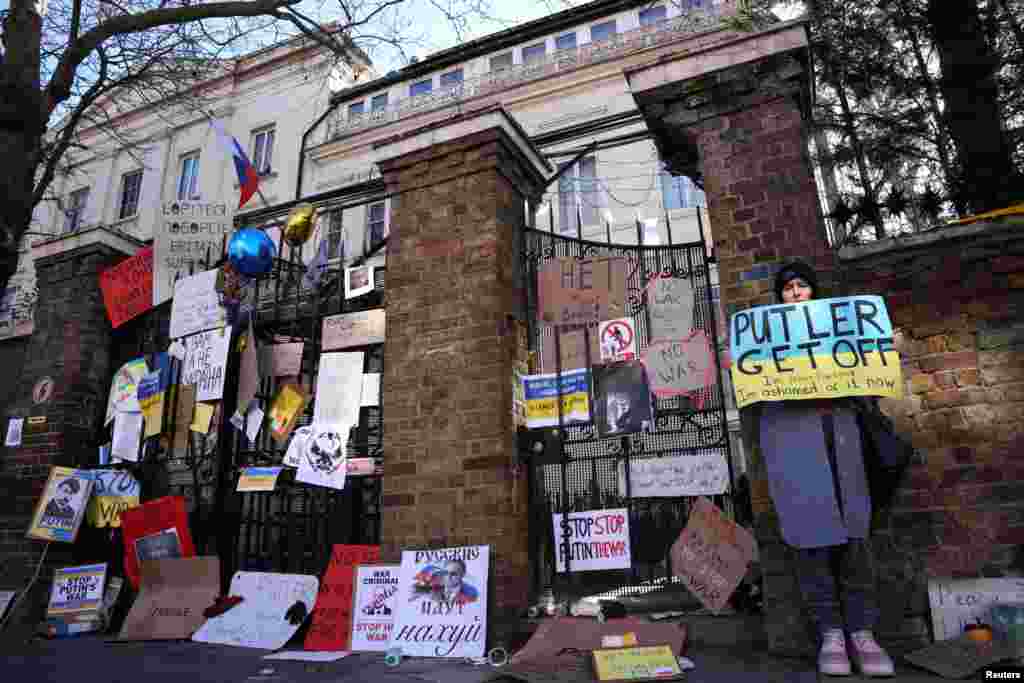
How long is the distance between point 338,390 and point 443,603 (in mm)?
1925

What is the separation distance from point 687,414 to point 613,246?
144 centimetres

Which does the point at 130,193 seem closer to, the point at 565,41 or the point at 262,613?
the point at 565,41

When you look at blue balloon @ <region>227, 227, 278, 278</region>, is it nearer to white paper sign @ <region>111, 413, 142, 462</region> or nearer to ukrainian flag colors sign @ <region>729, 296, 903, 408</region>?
white paper sign @ <region>111, 413, 142, 462</region>

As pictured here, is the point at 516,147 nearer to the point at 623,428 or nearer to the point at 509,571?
the point at 623,428

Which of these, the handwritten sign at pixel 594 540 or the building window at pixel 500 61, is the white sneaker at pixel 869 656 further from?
the building window at pixel 500 61

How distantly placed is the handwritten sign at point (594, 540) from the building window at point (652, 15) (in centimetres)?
1420

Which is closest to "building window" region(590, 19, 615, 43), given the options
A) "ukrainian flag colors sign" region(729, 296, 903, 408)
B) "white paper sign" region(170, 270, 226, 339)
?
"white paper sign" region(170, 270, 226, 339)

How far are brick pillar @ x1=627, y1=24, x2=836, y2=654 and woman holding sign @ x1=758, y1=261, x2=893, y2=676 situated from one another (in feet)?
1.30

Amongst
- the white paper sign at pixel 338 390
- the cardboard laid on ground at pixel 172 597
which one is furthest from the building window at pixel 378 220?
the cardboard laid on ground at pixel 172 597

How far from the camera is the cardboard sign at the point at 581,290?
462cm

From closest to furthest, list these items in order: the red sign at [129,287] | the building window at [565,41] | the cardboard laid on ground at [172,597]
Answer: the cardboard laid on ground at [172,597] → the red sign at [129,287] → the building window at [565,41]

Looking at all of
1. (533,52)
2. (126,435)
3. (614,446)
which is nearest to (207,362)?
(126,435)

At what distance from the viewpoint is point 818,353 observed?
3.10m

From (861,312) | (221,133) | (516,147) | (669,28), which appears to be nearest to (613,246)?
(516,147)
